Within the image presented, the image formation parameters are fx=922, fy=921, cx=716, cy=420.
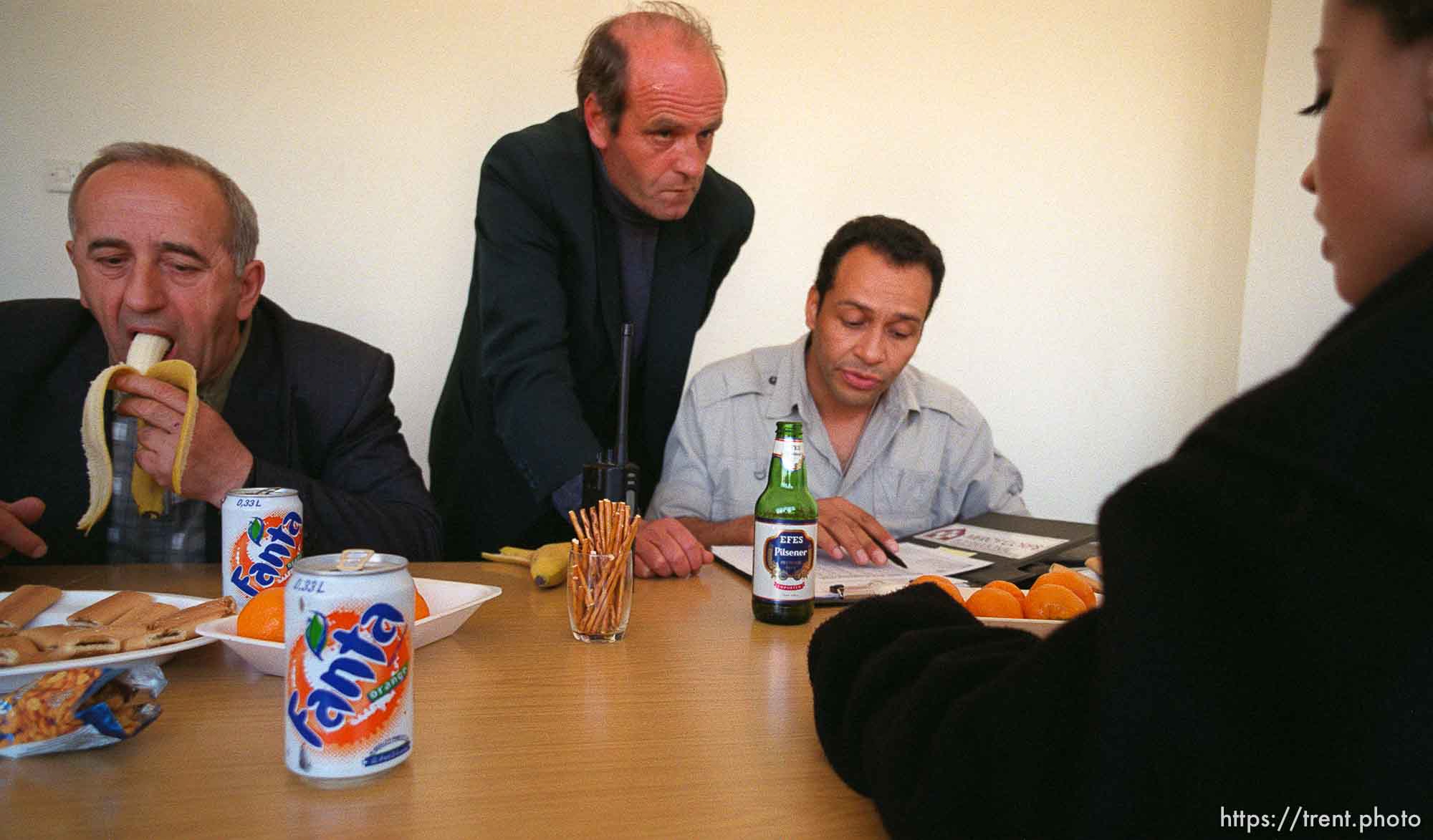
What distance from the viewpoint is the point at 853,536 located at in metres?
1.44

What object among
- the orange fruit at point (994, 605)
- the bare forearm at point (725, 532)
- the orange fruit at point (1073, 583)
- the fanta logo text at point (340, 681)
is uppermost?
the fanta logo text at point (340, 681)

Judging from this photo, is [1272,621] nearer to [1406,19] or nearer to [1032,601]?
[1406,19]

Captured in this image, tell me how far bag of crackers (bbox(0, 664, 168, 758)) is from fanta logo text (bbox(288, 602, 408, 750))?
0.46 ft

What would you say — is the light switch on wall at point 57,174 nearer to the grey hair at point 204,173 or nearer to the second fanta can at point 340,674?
the grey hair at point 204,173

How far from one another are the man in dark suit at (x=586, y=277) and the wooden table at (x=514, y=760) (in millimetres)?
641

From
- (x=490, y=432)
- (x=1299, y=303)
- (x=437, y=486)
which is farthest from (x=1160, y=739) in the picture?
(x=1299, y=303)

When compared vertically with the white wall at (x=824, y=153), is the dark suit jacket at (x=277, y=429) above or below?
below

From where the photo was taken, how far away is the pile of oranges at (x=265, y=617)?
0.81 m

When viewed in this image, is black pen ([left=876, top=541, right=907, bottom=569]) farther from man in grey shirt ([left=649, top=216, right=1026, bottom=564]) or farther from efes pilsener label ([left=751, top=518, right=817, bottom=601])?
man in grey shirt ([left=649, top=216, right=1026, bottom=564])

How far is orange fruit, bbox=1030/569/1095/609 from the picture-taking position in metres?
0.99

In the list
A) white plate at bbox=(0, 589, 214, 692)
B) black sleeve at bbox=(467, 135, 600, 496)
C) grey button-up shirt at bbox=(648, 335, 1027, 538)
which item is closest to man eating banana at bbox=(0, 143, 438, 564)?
black sleeve at bbox=(467, 135, 600, 496)

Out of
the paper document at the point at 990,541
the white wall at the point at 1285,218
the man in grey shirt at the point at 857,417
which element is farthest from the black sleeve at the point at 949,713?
the white wall at the point at 1285,218

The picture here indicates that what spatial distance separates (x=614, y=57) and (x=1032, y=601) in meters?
1.40

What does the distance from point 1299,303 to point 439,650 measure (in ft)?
11.5
